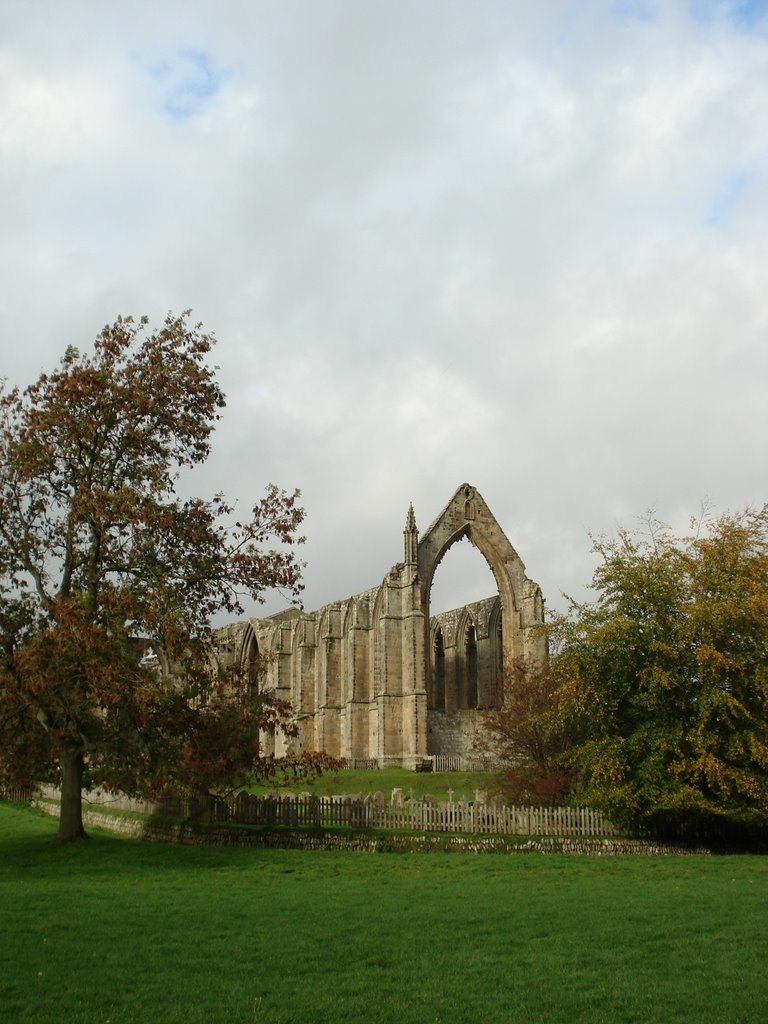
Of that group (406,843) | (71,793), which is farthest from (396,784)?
(71,793)

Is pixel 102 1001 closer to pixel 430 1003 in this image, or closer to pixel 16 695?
pixel 430 1003

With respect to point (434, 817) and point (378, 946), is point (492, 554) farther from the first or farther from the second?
point (378, 946)

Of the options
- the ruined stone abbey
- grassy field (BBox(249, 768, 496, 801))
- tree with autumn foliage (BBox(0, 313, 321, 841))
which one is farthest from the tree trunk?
the ruined stone abbey

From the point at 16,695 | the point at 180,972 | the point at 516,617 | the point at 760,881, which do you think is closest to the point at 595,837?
the point at 760,881

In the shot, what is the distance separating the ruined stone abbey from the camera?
47.2m

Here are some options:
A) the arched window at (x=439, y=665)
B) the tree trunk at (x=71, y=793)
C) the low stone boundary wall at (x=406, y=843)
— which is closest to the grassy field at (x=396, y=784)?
the low stone boundary wall at (x=406, y=843)

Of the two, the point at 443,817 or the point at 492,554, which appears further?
the point at 492,554

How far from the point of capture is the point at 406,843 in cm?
2073

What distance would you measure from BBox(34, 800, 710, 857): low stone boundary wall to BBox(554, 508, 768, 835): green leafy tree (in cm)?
67

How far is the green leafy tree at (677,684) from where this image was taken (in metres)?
21.0

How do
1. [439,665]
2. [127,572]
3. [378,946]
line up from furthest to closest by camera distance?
[439,665] < [127,572] < [378,946]

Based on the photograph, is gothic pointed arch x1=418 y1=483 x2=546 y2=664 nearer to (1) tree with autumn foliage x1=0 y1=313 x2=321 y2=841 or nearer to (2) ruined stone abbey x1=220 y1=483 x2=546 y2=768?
(2) ruined stone abbey x1=220 y1=483 x2=546 y2=768

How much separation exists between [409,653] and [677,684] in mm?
25854

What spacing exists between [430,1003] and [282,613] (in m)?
64.3
